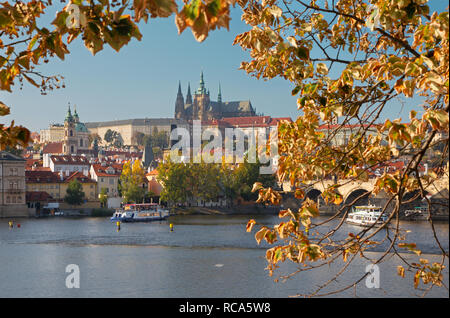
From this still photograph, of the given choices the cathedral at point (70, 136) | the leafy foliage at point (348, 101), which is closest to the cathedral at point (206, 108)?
the cathedral at point (70, 136)

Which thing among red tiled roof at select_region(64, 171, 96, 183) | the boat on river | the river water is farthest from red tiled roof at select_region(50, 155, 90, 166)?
the river water

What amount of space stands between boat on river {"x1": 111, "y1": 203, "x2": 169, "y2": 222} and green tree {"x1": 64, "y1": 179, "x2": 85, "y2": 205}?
350 inches

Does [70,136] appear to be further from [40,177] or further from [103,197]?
[103,197]

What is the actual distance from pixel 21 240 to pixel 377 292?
24.5m

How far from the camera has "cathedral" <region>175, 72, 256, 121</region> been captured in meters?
154

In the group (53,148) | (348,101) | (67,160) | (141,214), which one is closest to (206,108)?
(53,148)

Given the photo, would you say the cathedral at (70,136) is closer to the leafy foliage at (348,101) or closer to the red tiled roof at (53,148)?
the red tiled roof at (53,148)

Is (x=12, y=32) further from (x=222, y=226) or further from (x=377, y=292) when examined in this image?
(x=222, y=226)

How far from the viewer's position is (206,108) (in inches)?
6176

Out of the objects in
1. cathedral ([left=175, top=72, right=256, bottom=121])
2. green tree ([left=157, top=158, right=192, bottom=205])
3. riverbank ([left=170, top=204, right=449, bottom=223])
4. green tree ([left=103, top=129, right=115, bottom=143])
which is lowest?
riverbank ([left=170, top=204, right=449, bottom=223])

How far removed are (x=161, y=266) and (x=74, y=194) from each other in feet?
129

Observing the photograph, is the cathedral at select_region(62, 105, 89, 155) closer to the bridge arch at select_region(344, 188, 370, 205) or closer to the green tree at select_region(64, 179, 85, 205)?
the green tree at select_region(64, 179, 85, 205)
